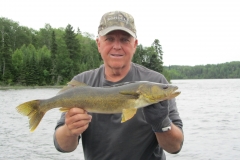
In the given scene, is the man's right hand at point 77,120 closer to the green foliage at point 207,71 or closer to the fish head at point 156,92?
the fish head at point 156,92

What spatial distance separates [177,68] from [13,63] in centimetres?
13358

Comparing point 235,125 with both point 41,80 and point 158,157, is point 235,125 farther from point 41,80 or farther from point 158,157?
point 41,80

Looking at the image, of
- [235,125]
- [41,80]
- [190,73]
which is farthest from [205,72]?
[235,125]

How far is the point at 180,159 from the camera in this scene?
10.7m

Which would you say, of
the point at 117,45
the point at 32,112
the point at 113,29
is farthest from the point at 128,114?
the point at 32,112

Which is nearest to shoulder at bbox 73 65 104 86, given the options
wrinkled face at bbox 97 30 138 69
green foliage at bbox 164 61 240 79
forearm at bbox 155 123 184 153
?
wrinkled face at bbox 97 30 138 69

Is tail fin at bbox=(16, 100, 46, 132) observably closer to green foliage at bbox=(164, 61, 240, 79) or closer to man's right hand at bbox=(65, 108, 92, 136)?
man's right hand at bbox=(65, 108, 92, 136)

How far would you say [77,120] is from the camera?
331 centimetres

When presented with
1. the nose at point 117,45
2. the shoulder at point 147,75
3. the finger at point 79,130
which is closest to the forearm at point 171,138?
the shoulder at point 147,75

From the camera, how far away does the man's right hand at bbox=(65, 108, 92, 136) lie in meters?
3.30

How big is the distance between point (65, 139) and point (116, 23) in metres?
1.56

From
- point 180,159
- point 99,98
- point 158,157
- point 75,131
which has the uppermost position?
point 99,98

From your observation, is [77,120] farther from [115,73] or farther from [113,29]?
[113,29]

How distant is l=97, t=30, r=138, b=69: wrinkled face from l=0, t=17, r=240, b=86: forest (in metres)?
53.5
